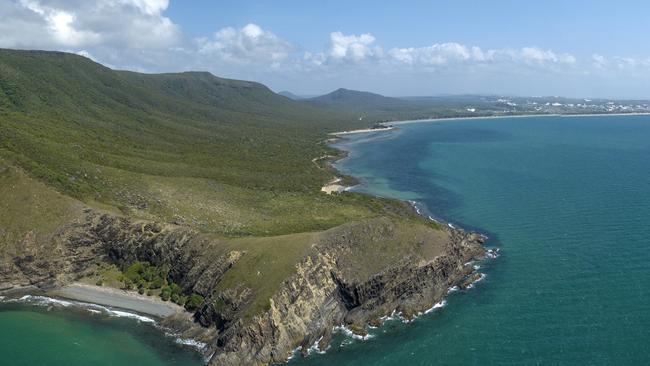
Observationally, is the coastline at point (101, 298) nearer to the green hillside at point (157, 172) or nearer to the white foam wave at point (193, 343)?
the white foam wave at point (193, 343)

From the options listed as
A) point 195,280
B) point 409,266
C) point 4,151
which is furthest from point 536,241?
A: point 4,151

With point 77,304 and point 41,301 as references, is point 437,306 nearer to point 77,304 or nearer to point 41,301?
point 77,304

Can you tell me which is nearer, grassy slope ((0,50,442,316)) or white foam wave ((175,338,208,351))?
white foam wave ((175,338,208,351))

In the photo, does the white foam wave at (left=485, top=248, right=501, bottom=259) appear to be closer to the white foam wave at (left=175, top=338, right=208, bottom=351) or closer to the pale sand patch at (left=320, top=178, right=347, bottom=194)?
the white foam wave at (left=175, top=338, right=208, bottom=351)

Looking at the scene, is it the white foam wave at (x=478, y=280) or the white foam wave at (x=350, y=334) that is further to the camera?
the white foam wave at (x=478, y=280)

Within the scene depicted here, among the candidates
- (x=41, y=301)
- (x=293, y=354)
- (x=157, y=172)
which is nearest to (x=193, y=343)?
(x=293, y=354)

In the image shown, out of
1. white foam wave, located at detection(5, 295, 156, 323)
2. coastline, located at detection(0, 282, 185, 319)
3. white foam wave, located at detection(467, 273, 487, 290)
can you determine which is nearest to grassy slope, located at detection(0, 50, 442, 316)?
coastline, located at detection(0, 282, 185, 319)

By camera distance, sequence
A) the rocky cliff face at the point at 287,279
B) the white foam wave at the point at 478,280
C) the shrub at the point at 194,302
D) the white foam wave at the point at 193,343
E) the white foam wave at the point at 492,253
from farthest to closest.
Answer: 1. the white foam wave at the point at 492,253
2. the white foam wave at the point at 478,280
3. the shrub at the point at 194,302
4. the white foam wave at the point at 193,343
5. the rocky cliff face at the point at 287,279

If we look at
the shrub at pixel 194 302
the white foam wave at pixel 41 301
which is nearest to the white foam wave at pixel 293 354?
the shrub at pixel 194 302
